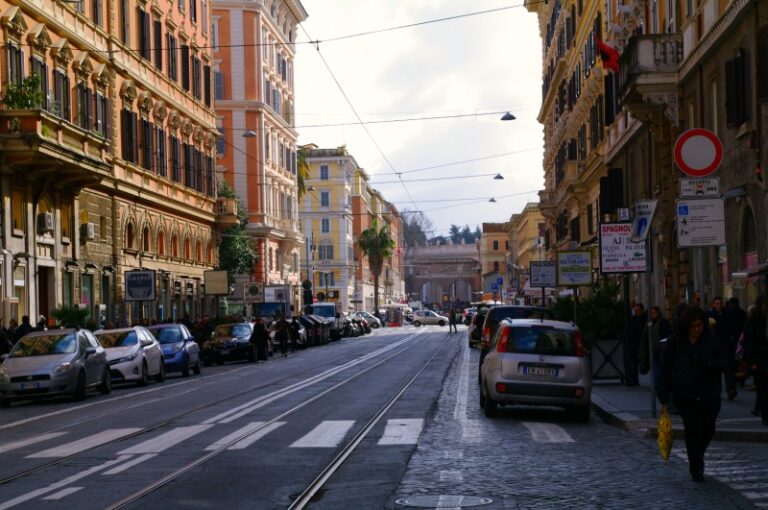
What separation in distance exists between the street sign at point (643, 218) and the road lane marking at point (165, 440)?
21.4 ft

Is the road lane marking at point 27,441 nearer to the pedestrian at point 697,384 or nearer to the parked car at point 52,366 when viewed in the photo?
the parked car at point 52,366

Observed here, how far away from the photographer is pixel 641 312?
85.9ft

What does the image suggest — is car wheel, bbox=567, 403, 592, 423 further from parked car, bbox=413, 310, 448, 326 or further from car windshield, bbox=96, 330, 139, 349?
parked car, bbox=413, 310, 448, 326

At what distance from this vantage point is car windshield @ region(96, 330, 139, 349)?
31.2 meters

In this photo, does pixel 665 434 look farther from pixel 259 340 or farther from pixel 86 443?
pixel 259 340

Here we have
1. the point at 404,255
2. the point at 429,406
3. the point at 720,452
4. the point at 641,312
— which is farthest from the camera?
the point at 404,255

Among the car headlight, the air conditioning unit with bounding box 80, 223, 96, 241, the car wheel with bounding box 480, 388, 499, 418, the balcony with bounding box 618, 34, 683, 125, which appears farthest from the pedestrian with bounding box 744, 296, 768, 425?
the air conditioning unit with bounding box 80, 223, 96, 241

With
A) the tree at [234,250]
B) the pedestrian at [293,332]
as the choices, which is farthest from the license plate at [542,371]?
the tree at [234,250]

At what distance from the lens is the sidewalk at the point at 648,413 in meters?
15.4

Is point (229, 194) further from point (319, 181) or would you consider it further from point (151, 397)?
point (319, 181)

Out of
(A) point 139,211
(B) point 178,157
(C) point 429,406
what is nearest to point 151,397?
(C) point 429,406

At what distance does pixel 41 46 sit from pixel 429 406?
69.7ft

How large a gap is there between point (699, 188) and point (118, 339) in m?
19.4

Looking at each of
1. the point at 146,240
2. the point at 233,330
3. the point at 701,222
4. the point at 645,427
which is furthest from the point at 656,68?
the point at 146,240
